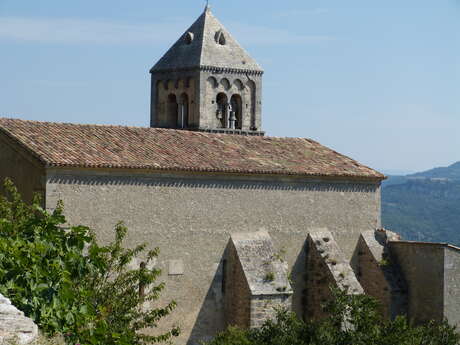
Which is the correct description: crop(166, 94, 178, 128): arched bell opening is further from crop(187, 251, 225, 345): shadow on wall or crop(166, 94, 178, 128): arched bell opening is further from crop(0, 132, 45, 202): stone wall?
crop(0, 132, 45, 202): stone wall

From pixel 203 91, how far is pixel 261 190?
25.2 ft

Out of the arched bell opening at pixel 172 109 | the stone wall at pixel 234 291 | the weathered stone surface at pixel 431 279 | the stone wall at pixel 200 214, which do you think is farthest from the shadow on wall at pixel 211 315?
the arched bell opening at pixel 172 109

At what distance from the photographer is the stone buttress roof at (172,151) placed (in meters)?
23.9

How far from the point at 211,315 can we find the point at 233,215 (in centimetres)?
276

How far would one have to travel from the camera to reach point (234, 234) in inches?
1039

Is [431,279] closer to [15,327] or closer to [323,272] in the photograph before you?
[323,272]

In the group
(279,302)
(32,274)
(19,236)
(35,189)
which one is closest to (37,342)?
(32,274)

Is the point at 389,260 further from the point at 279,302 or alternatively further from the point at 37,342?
the point at 37,342

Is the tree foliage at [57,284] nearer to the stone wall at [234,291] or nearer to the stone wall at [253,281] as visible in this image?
the stone wall at [253,281]

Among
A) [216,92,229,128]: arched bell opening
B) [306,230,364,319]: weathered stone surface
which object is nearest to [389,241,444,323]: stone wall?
[306,230,364,319]: weathered stone surface

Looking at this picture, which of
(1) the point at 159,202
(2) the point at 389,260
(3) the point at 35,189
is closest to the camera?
(3) the point at 35,189

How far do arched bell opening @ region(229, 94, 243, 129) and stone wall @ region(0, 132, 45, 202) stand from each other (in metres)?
11.3

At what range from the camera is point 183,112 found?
3472 cm

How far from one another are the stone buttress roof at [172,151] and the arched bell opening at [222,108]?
4051 mm
